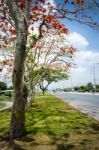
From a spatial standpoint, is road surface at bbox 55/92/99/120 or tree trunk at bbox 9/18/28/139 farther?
road surface at bbox 55/92/99/120

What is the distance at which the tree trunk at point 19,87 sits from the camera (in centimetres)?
1155

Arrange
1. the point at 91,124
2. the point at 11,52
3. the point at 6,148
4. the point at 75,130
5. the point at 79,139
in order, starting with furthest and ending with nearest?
the point at 11,52, the point at 91,124, the point at 75,130, the point at 79,139, the point at 6,148

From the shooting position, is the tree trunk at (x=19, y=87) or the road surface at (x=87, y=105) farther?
the road surface at (x=87, y=105)

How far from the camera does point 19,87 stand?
39.8 feet

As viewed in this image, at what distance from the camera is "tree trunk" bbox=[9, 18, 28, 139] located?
11555 mm

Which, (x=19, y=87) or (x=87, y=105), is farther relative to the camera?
(x=87, y=105)

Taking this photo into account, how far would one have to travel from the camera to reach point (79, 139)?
12.0 meters

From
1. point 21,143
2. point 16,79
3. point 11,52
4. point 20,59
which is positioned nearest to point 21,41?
point 20,59

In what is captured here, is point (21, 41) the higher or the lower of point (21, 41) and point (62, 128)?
the higher

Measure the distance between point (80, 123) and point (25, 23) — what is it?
652 centimetres

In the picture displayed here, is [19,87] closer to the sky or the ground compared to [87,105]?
closer to the sky

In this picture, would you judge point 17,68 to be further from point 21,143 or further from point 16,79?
point 21,143

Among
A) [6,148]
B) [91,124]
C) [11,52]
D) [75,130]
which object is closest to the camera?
[6,148]

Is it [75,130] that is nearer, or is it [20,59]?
[20,59]
